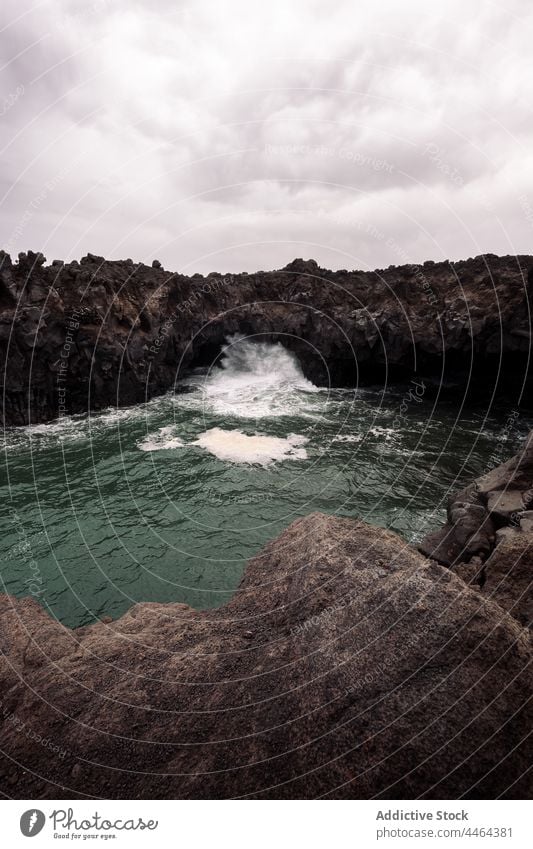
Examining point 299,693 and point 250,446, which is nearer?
point 299,693

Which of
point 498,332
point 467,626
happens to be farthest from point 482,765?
point 498,332

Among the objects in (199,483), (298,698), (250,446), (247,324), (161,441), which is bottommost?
(199,483)

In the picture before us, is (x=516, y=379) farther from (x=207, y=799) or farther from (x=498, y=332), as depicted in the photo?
(x=207, y=799)

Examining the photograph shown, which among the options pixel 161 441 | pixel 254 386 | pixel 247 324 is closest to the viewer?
pixel 161 441

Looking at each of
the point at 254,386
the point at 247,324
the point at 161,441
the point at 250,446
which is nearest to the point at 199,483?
the point at 250,446
